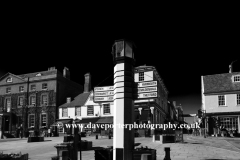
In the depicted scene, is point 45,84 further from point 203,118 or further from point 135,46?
point 135,46

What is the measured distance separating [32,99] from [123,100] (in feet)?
128

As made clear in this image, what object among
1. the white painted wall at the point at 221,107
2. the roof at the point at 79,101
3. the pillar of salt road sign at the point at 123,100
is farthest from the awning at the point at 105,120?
the pillar of salt road sign at the point at 123,100

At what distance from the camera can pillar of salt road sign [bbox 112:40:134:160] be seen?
7641 millimetres

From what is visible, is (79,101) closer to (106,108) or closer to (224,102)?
(106,108)

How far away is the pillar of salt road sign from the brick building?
115 ft

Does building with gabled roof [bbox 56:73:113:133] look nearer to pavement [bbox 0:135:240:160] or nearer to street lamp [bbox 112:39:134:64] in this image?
pavement [bbox 0:135:240:160]

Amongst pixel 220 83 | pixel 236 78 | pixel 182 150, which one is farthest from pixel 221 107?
pixel 182 150

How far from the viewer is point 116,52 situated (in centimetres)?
819

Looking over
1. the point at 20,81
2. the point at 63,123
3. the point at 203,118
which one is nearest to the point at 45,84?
the point at 20,81

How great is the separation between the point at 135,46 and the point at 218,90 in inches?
1086

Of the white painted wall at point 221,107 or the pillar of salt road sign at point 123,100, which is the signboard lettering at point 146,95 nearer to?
the pillar of salt road sign at point 123,100

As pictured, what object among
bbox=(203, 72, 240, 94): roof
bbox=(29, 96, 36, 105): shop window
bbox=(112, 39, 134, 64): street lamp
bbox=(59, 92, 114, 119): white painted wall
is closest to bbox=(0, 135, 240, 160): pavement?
bbox=(112, 39, 134, 64): street lamp

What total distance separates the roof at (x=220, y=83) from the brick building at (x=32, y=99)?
25346mm

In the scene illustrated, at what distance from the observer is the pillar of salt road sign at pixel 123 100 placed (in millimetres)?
7641
